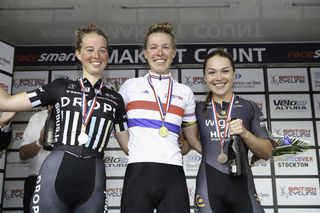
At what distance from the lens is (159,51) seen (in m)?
2.14

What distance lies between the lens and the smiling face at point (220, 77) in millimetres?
2164

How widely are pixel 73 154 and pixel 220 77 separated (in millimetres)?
922

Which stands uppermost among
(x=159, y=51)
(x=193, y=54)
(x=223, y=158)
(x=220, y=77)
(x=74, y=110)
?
(x=193, y=54)

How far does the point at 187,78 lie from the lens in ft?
17.2

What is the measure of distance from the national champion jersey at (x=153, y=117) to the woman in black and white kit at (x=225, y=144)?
0.14 metres

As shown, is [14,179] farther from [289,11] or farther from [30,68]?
[289,11]

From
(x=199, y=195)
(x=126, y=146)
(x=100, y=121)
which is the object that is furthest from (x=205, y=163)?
(x=100, y=121)

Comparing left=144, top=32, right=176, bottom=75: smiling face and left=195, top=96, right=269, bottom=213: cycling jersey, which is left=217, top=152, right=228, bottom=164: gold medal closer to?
left=195, top=96, right=269, bottom=213: cycling jersey

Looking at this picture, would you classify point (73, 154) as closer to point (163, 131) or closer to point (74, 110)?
point (74, 110)

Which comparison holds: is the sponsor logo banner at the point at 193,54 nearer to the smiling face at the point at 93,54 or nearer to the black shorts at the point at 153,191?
the smiling face at the point at 93,54

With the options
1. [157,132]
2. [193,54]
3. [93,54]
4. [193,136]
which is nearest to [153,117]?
[157,132]

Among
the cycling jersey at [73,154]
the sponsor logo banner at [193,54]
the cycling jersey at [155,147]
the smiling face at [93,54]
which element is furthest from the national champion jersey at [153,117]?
the sponsor logo banner at [193,54]

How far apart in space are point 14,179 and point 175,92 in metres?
3.67

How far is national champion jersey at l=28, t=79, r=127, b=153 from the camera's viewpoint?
1.84 meters
